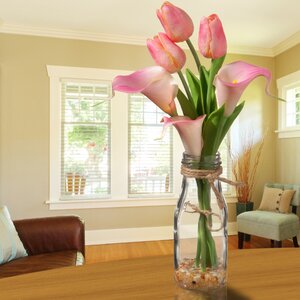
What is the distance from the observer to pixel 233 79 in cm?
61

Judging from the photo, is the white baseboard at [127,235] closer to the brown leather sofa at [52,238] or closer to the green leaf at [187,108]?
the brown leather sofa at [52,238]

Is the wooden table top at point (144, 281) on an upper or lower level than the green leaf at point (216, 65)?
lower

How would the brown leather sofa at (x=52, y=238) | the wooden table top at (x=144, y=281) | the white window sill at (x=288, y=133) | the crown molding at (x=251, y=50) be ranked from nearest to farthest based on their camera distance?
1. the wooden table top at (x=144, y=281)
2. the brown leather sofa at (x=52, y=238)
3. the white window sill at (x=288, y=133)
4. the crown molding at (x=251, y=50)

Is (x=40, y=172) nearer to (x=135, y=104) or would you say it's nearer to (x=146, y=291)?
(x=135, y=104)

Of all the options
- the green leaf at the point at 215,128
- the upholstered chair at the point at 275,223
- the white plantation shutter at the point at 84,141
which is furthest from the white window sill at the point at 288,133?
the green leaf at the point at 215,128

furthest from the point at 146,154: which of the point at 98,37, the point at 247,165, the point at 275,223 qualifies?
the point at 275,223

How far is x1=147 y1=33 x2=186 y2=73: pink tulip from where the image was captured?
61cm

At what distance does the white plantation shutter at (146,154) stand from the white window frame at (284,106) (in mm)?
1582

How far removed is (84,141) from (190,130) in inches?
122

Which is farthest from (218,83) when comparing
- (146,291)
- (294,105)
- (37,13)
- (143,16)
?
(294,105)

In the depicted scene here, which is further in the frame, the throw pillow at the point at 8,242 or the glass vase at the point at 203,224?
the throw pillow at the point at 8,242

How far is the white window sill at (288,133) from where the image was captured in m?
3.57

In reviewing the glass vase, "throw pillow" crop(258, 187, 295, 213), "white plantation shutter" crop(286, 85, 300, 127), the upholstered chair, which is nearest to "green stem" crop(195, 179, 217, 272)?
the glass vase

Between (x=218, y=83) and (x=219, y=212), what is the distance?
302 mm
